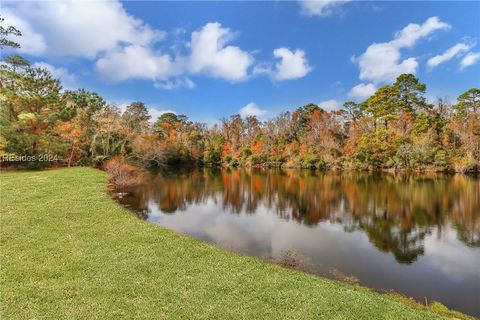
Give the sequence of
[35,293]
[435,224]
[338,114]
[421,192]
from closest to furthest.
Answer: [35,293] → [435,224] → [421,192] → [338,114]

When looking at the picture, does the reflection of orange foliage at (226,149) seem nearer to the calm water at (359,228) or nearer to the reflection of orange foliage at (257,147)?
the reflection of orange foliage at (257,147)

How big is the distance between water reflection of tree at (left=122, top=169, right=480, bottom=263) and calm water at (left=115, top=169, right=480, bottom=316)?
2.0 inches

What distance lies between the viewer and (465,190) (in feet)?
80.1

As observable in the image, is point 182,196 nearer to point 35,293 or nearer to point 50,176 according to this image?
point 50,176

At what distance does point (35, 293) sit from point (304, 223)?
12405 millimetres

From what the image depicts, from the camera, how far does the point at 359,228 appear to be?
1454cm

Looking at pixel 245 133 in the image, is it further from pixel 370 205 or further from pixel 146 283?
pixel 146 283

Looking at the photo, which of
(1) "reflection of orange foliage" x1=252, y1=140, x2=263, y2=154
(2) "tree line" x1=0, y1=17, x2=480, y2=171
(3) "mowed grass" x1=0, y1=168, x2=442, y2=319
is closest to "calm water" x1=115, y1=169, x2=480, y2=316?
(3) "mowed grass" x1=0, y1=168, x2=442, y2=319

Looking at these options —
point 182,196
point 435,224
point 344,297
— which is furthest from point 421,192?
point 344,297

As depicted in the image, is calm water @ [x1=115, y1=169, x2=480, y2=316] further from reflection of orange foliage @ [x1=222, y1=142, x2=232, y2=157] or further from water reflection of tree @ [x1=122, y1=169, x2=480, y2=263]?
reflection of orange foliage @ [x1=222, y1=142, x2=232, y2=157]

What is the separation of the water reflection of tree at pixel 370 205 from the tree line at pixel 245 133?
10.9 metres

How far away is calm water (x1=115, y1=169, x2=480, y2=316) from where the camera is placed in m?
9.29

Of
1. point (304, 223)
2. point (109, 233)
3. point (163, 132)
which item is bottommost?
point (304, 223)

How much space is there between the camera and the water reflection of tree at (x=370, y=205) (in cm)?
1346
